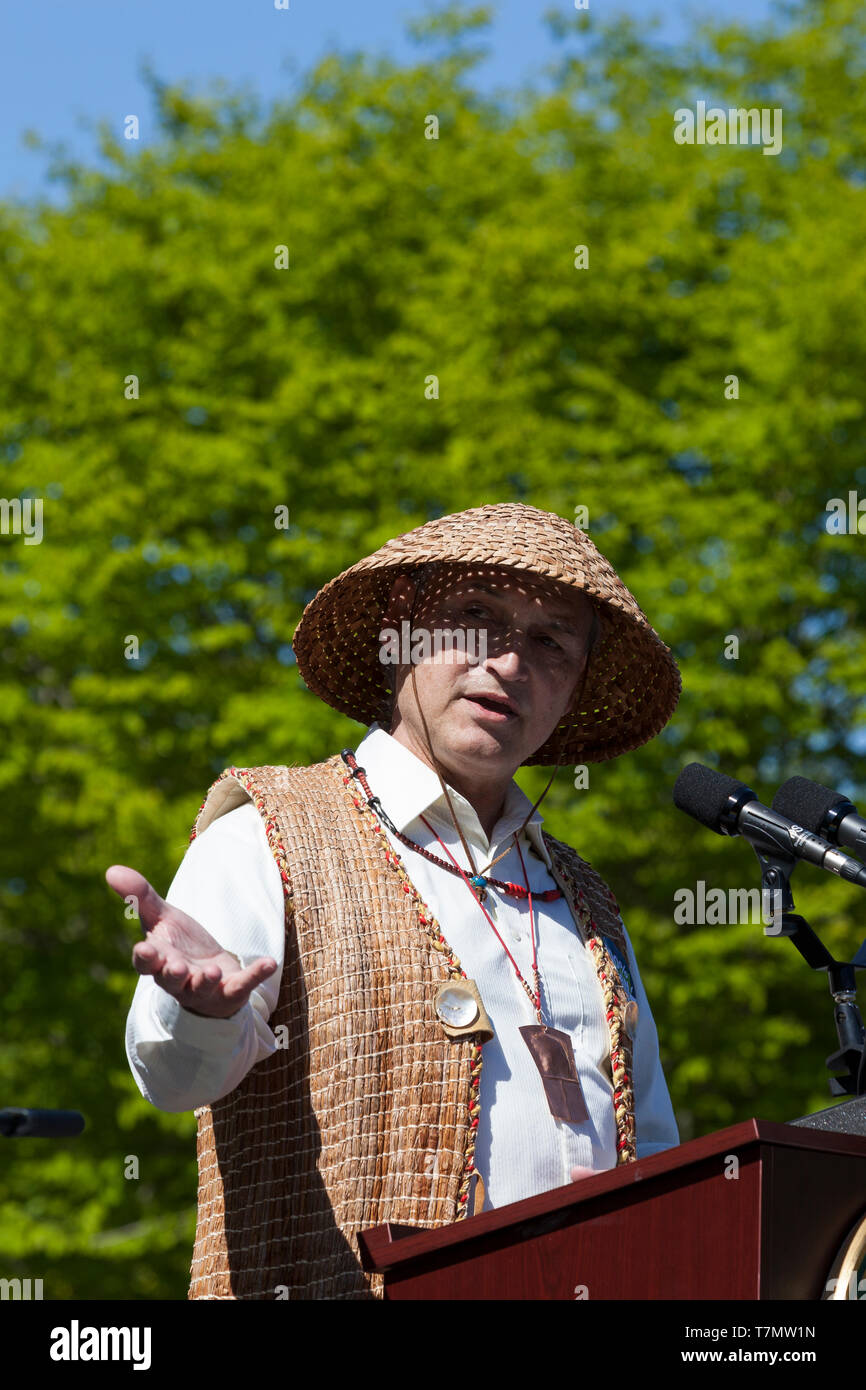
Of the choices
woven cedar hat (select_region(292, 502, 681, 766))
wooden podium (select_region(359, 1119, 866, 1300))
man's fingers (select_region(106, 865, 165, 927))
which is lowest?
wooden podium (select_region(359, 1119, 866, 1300))

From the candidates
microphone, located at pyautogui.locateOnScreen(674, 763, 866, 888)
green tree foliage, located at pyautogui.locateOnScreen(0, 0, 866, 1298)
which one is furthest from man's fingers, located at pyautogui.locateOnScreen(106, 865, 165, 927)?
green tree foliage, located at pyautogui.locateOnScreen(0, 0, 866, 1298)

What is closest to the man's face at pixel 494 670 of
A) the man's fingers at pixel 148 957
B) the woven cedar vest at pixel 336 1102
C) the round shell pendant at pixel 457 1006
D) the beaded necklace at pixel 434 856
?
the beaded necklace at pixel 434 856

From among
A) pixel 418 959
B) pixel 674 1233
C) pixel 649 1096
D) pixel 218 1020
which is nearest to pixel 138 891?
pixel 218 1020

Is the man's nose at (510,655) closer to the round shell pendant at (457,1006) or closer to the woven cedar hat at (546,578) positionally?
the woven cedar hat at (546,578)

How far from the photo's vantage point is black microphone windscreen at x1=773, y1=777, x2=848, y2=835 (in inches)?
110

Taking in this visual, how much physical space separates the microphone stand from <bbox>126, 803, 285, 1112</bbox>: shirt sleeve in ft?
2.72

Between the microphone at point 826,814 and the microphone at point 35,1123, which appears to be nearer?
the microphone at point 35,1123

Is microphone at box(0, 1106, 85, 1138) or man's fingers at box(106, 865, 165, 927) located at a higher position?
man's fingers at box(106, 865, 165, 927)

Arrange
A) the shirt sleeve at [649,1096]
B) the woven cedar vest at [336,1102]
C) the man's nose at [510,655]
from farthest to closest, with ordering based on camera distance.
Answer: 1. the shirt sleeve at [649,1096]
2. the man's nose at [510,655]
3. the woven cedar vest at [336,1102]

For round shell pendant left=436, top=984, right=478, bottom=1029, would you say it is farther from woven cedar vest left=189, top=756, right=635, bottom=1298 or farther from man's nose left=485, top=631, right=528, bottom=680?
man's nose left=485, top=631, right=528, bottom=680

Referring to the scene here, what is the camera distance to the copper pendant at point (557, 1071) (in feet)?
10.0

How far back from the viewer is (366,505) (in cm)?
1183

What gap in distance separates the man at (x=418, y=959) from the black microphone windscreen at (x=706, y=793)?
41cm
